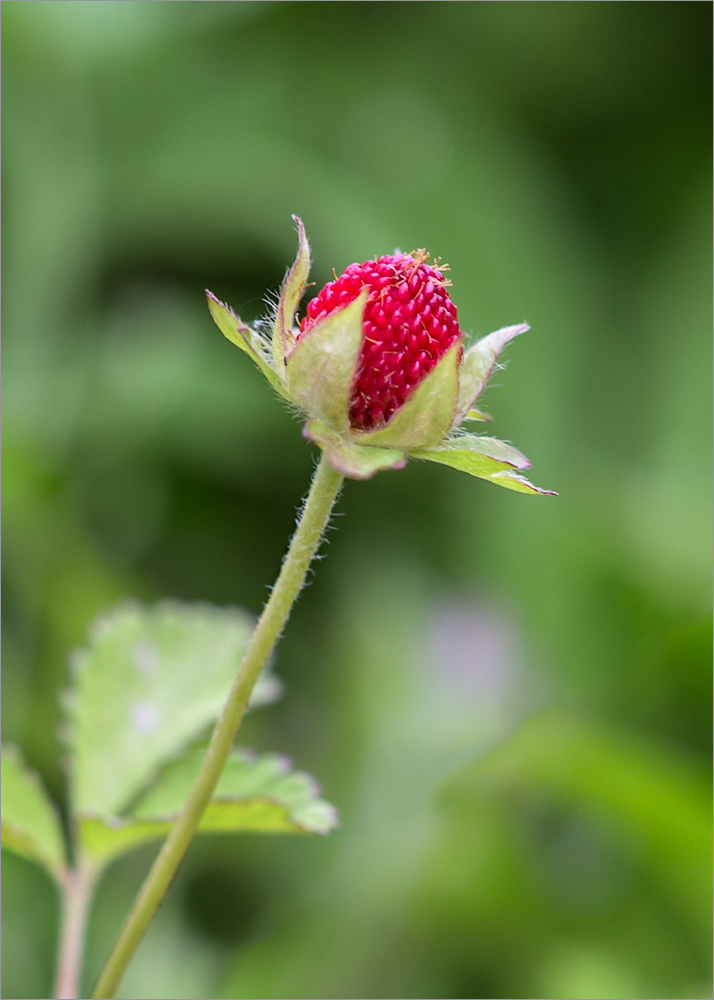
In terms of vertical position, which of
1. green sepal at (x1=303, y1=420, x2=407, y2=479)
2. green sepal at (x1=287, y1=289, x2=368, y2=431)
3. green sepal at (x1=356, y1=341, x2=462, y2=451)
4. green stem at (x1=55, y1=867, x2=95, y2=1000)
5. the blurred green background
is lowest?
green stem at (x1=55, y1=867, x2=95, y2=1000)

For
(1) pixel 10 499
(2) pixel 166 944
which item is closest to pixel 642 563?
(2) pixel 166 944

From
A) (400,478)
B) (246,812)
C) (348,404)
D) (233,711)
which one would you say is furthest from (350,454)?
(400,478)

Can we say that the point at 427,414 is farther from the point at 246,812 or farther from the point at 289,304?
the point at 246,812

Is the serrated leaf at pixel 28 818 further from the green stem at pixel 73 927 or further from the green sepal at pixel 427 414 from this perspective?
the green sepal at pixel 427 414

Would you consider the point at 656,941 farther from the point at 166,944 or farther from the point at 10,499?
the point at 10,499

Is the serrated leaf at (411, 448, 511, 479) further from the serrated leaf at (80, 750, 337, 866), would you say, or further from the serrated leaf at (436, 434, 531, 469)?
the serrated leaf at (80, 750, 337, 866)

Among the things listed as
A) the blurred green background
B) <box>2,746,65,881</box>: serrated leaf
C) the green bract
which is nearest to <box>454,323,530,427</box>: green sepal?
the green bract
